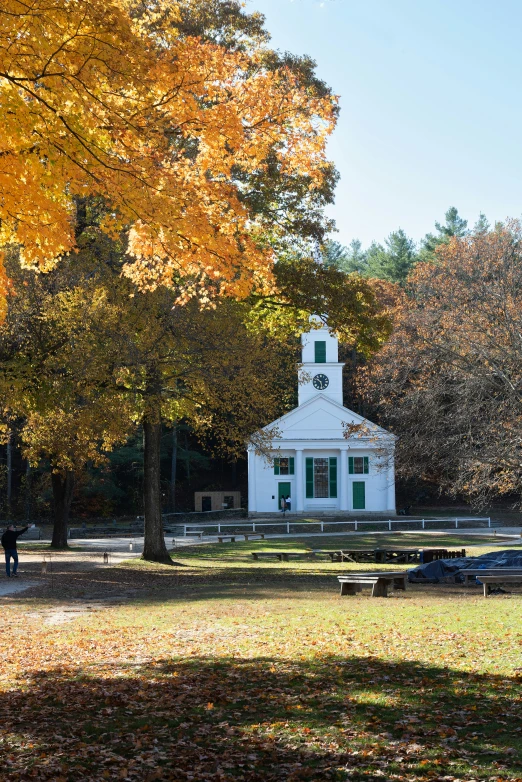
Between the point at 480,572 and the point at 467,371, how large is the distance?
7311 millimetres

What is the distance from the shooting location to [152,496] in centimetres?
2512

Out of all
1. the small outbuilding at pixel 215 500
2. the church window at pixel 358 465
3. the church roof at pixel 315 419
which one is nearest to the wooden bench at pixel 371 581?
the church roof at pixel 315 419

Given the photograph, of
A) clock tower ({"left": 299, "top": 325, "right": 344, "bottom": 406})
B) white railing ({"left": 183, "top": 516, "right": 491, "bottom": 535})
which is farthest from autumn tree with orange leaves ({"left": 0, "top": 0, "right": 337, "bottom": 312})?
clock tower ({"left": 299, "top": 325, "right": 344, "bottom": 406})

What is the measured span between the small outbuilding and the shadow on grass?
4668 cm

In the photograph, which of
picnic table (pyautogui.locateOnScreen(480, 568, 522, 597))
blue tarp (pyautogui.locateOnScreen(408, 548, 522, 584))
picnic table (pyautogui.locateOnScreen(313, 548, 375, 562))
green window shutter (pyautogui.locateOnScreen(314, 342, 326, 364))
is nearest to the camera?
picnic table (pyautogui.locateOnScreen(480, 568, 522, 597))

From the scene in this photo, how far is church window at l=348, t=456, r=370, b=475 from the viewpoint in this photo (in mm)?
50375

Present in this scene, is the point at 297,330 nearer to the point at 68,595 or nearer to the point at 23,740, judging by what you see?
the point at 68,595

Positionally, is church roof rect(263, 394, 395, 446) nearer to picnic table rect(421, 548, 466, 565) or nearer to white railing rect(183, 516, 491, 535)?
white railing rect(183, 516, 491, 535)

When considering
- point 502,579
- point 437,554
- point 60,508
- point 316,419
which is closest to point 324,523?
point 316,419

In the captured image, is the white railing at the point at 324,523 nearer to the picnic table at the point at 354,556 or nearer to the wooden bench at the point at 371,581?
the picnic table at the point at 354,556

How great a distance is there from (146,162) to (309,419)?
136ft

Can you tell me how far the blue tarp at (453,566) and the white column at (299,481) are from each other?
2935 cm

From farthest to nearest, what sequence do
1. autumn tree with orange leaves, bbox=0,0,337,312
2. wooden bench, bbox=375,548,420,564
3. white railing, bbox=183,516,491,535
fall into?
white railing, bbox=183,516,491,535 < wooden bench, bbox=375,548,420,564 < autumn tree with orange leaves, bbox=0,0,337,312

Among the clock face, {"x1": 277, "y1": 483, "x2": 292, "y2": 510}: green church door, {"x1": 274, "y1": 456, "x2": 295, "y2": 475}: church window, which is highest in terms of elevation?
the clock face
